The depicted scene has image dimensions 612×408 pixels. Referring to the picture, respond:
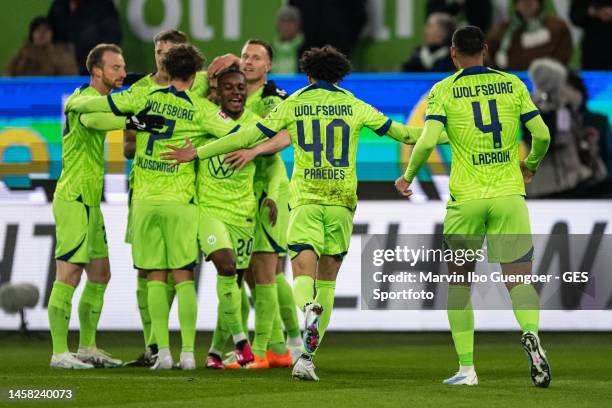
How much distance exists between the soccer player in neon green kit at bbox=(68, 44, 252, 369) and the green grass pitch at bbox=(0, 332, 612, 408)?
0.47 metres

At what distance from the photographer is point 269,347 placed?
10570 millimetres

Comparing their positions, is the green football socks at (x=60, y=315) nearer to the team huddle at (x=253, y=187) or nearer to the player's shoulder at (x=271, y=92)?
the team huddle at (x=253, y=187)

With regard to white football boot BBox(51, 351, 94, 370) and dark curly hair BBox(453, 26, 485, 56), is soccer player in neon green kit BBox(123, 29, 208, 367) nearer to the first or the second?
white football boot BBox(51, 351, 94, 370)

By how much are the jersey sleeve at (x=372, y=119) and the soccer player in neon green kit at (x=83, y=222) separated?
1.92 metres

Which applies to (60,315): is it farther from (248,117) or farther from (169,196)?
(248,117)

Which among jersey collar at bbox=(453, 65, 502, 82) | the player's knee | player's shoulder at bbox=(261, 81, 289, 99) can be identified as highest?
jersey collar at bbox=(453, 65, 502, 82)

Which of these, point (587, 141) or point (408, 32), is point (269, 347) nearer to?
point (587, 141)

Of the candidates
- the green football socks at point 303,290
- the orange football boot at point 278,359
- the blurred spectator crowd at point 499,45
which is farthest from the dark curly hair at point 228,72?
the blurred spectator crowd at point 499,45

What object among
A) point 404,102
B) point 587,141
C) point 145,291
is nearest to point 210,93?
point 145,291

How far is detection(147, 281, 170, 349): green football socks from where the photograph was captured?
9.82 meters

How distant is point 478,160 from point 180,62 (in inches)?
96.5

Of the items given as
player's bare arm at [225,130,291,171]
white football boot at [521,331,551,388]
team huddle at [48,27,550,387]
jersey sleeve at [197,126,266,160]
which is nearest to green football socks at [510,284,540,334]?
team huddle at [48,27,550,387]

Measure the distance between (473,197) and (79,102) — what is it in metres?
3.19

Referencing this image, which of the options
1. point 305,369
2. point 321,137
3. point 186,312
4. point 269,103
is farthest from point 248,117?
point 305,369
